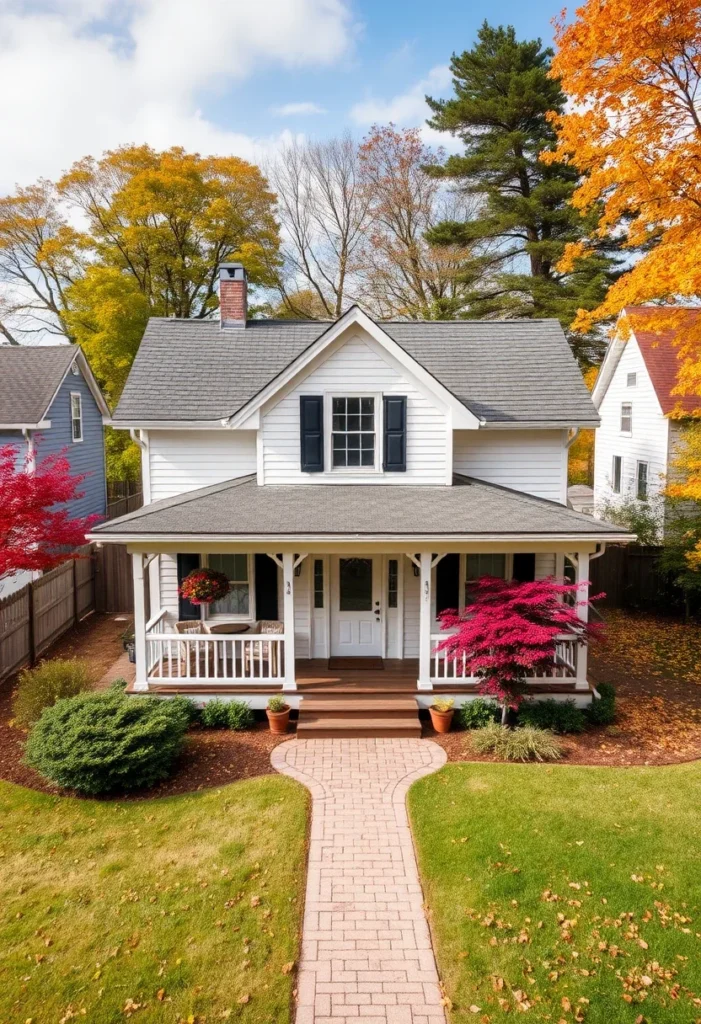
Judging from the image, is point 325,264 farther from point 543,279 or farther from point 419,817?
point 419,817

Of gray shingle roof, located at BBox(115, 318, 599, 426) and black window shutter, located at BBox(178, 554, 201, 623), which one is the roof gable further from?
black window shutter, located at BBox(178, 554, 201, 623)

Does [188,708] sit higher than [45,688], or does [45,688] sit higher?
[45,688]

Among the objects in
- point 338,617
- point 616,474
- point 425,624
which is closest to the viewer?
point 425,624

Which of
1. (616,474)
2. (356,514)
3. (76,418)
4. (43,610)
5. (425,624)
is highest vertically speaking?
(76,418)

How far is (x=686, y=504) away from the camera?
19.7 meters

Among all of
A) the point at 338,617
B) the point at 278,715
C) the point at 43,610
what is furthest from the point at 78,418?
the point at 278,715

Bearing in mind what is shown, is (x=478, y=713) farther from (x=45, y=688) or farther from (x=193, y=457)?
(x=193, y=457)

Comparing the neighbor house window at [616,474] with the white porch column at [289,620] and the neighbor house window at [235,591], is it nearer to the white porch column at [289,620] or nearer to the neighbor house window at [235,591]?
the neighbor house window at [235,591]

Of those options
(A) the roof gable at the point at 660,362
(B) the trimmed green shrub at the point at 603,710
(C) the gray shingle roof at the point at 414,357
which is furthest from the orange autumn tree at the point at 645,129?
(A) the roof gable at the point at 660,362

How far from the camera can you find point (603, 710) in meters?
10.9

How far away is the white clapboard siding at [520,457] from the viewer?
13461mm

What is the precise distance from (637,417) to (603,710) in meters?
16.6

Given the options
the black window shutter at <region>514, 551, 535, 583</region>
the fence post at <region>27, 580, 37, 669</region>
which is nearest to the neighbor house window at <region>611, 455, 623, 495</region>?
the black window shutter at <region>514, 551, 535, 583</region>

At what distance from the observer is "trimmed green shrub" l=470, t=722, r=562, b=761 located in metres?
9.70
